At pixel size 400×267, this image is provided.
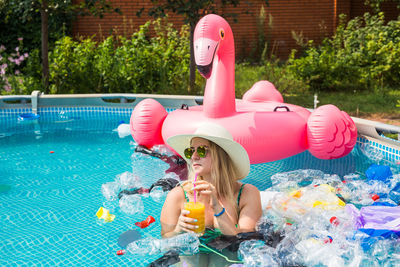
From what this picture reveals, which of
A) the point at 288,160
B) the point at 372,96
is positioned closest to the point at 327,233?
the point at 288,160

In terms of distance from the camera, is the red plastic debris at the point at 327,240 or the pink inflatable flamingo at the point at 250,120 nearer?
the red plastic debris at the point at 327,240

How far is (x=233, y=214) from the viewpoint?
2.71m

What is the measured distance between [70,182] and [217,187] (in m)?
2.47

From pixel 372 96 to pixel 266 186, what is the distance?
4.61 metres

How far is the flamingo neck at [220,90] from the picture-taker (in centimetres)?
442

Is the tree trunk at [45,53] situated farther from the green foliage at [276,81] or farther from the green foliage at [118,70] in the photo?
the green foliage at [276,81]

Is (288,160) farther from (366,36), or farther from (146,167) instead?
(366,36)

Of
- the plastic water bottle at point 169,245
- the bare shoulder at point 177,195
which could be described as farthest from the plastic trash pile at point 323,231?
the bare shoulder at point 177,195

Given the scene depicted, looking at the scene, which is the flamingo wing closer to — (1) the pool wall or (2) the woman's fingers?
(2) the woman's fingers

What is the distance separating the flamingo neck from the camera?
4.42m

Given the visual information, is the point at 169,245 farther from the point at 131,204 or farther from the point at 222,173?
the point at 131,204

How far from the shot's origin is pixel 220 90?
14.6 ft

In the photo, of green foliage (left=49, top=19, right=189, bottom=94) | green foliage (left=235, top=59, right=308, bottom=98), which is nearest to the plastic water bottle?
green foliage (left=49, top=19, right=189, bottom=94)

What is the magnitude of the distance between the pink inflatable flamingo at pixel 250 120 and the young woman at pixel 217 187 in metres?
1.57
